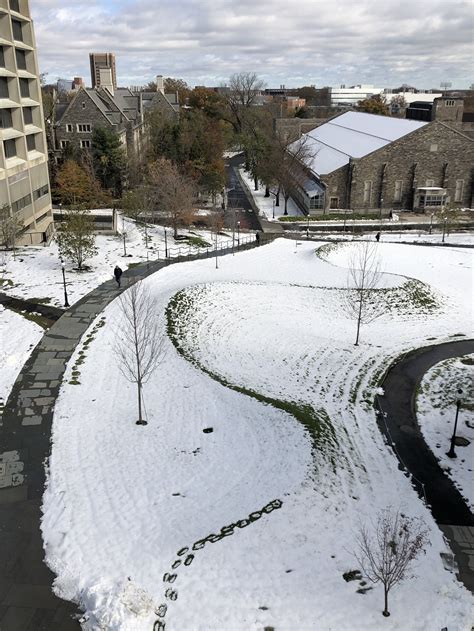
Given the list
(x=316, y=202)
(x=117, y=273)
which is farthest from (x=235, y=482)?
(x=316, y=202)

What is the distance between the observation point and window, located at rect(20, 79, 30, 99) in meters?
43.3

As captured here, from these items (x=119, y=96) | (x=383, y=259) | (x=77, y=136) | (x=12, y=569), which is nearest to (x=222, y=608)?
(x=12, y=569)

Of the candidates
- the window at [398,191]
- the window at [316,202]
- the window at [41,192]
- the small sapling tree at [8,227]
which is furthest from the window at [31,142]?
the window at [398,191]

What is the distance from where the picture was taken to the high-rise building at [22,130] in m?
38.9

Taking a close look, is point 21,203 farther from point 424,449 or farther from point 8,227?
point 424,449

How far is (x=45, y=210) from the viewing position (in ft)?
153

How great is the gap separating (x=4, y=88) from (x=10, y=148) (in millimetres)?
4377

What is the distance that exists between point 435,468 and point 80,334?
16.8 metres

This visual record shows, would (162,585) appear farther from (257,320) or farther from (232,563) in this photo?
(257,320)

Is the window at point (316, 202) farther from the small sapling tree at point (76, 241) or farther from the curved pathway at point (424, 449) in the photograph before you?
the curved pathway at point (424, 449)

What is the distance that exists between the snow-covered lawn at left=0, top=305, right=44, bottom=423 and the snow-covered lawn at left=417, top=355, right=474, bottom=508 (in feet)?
52.6

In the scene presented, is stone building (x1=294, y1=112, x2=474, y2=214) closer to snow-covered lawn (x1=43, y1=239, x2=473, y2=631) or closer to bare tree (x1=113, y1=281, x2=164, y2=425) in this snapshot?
snow-covered lawn (x1=43, y1=239, x2=473, y2=631)

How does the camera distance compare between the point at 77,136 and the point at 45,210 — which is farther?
the point at 77,136

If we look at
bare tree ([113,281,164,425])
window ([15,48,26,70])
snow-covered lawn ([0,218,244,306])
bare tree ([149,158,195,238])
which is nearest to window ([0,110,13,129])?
window ([15,48,26,70])
